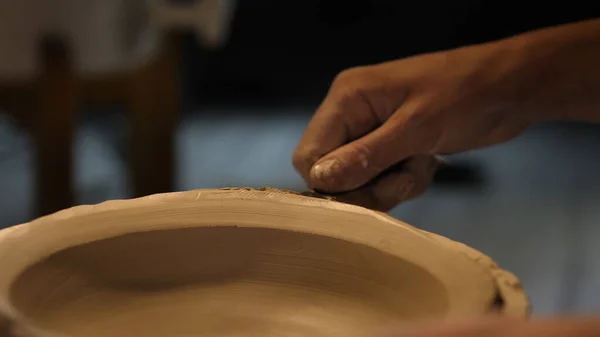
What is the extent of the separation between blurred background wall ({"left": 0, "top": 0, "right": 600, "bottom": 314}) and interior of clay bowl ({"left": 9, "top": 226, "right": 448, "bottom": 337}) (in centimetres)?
101

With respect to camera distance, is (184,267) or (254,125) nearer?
(184,267)

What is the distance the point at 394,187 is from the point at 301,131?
5.84 ft

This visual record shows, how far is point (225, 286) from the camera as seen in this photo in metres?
0.59

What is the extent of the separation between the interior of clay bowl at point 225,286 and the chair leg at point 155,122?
1.14m

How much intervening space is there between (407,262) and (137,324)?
191 millimetres

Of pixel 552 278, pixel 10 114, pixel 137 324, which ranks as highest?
pixel 137 324

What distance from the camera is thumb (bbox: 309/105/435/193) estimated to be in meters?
0.68

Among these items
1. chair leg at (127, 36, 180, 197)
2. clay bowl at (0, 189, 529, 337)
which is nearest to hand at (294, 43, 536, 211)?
clay bowl at (0, 189, 529, 337)

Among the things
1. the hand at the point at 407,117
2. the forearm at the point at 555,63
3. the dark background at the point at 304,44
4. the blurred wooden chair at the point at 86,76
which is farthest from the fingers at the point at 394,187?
the dark background at the point at 304,44

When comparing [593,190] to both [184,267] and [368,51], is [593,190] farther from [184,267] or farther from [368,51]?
[184,267]

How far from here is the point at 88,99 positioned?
1.62 metres

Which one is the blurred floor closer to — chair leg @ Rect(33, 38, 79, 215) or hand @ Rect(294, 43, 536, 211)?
chair leg @ Rect(33, 38, 79, 215)

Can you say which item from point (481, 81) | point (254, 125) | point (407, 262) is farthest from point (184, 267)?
point (254, 125)

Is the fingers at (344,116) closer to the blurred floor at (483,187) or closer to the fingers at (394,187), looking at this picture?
the fingers at (394,187)
